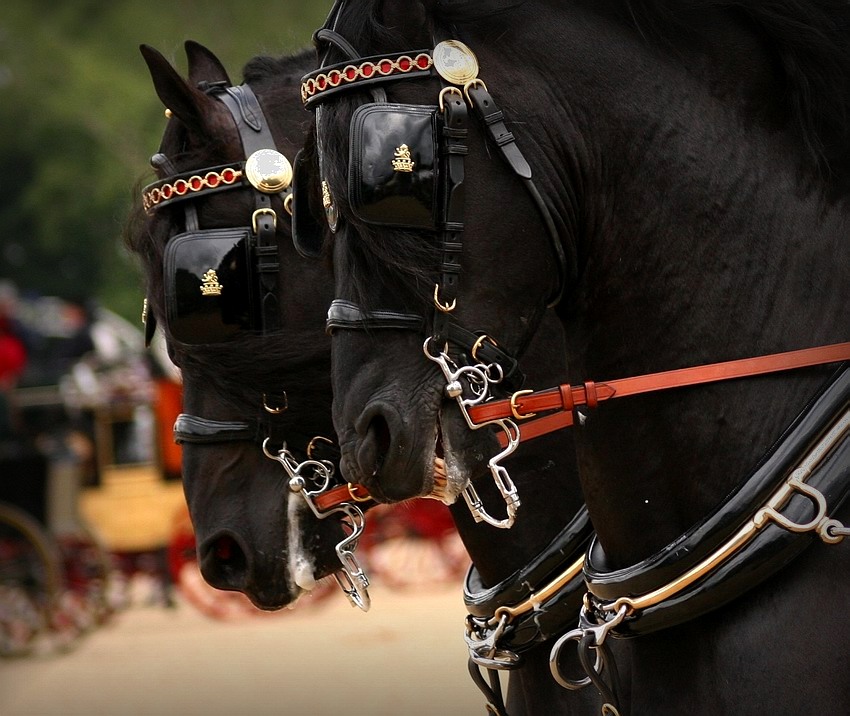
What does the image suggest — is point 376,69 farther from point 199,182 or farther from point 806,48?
point 199,182

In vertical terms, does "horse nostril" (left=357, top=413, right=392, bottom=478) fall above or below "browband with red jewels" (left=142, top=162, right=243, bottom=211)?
below

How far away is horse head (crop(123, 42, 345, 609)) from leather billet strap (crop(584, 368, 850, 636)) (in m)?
1.10

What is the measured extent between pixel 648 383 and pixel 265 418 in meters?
1.22

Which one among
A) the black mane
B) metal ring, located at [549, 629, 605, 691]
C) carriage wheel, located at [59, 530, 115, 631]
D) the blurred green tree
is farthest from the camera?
the blurred green tree

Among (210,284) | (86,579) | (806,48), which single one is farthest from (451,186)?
(86,579)

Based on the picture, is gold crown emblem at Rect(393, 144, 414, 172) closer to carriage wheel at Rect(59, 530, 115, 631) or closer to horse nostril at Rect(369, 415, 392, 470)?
horse nostril at Rect(369, 415, 392, 470)

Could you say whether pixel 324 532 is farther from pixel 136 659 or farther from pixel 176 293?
pixel 136 659

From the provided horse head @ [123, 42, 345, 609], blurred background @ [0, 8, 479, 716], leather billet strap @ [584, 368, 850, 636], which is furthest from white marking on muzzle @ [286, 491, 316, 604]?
blurred background @ [0, 8, 479, 716]

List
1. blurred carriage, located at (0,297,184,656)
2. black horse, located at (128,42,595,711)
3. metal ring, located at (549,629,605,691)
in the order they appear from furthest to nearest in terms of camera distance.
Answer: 1. blurred carriage, located at (0,297,184,656)
2. black horse, located at (128,42,595,711)
3. metal ring, located at (549,629,605,691)

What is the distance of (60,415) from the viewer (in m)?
9.35

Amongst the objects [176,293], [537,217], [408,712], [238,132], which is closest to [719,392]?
[537,217]

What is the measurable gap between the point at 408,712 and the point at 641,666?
478 centimetres

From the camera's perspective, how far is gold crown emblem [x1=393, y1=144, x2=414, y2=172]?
1694 mm

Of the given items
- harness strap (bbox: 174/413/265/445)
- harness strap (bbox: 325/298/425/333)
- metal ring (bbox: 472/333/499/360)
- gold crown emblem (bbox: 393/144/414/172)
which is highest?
gold crown emblem (bbox: 393/144/414/172)
